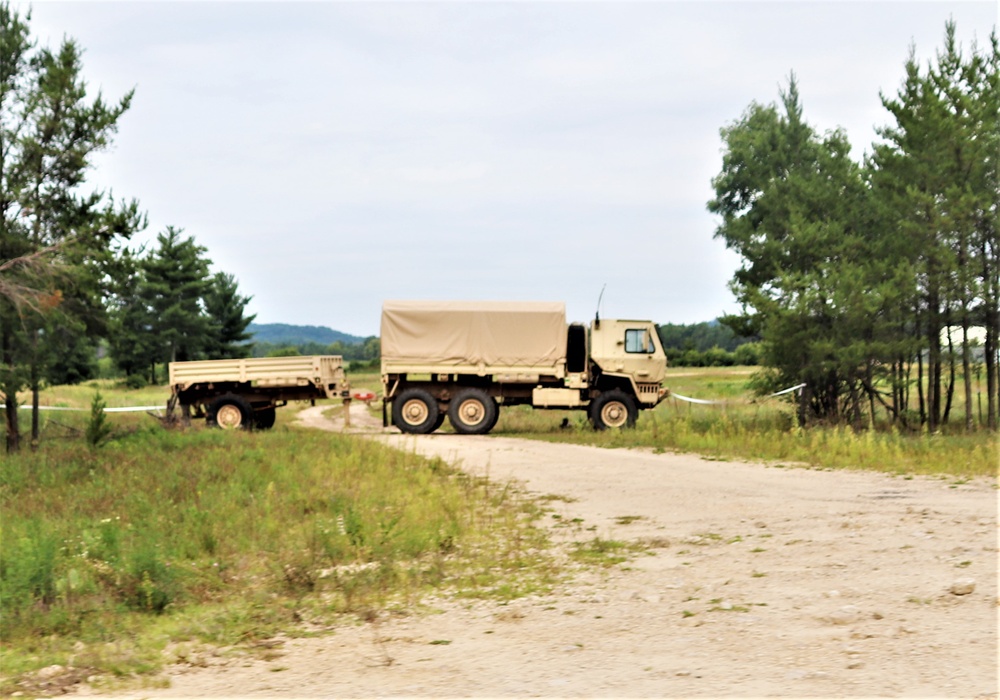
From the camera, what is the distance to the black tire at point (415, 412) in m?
26.4

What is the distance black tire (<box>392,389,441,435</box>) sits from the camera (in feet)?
86.5

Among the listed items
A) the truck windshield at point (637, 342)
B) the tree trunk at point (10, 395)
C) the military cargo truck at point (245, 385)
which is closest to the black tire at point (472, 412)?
the military cargo truck at point (245, 385)

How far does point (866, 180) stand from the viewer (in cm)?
2697

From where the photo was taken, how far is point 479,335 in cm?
2638

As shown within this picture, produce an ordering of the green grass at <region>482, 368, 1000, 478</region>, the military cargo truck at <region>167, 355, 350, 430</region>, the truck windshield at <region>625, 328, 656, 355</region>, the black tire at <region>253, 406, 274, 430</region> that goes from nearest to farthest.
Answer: the green grass at <region>482, 368, 1000, 478</region> → the truck windshield at <region>625, 328, 656, 355</region> → the military cargo truck at <region>167, 355, 350, 430</region> → the black tire at <region>253, 406, 274, 430</region>

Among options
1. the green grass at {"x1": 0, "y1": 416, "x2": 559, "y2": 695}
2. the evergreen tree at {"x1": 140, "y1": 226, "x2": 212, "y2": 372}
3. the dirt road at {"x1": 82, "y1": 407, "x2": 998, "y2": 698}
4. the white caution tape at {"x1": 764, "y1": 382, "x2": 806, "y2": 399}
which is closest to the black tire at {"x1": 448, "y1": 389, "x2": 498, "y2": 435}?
the white caution tape at {"x1": 764, "y1": 382, "x2": 806, "y2": 399}

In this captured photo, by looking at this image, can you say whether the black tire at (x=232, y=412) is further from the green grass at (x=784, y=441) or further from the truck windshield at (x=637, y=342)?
the truck windshield at (x=637, y=342)

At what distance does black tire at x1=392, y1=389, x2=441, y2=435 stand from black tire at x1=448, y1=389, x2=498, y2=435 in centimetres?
49

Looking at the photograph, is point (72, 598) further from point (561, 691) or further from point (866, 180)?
point (866, 180)

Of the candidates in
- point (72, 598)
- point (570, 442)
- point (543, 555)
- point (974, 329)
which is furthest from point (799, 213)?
point (72, 598)

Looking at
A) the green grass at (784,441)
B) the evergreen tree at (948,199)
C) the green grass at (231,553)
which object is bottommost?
the green grass at (231,553)

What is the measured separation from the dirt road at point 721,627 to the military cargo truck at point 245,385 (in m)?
16.5

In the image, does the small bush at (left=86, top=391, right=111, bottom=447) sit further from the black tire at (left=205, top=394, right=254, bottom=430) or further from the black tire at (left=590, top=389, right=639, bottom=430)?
the black tire at (left=590, top=389, right=639, bottom=430)

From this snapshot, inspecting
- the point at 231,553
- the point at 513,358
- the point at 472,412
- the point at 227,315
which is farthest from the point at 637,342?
the point at 227,315
